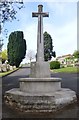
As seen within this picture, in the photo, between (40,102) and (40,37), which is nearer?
(40,102)

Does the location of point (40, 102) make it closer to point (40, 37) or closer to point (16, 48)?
point (40, 37)

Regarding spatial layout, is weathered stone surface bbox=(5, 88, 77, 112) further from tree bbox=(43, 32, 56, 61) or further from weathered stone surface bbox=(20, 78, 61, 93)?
tree bbox=(43, 32, 56, 61)

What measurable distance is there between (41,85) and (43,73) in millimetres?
821

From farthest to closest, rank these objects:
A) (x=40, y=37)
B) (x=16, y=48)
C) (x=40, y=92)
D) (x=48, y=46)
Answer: (x=48, y=46) → (x=16, y=48) → (x=40, y=37) → (x=40, y=92)

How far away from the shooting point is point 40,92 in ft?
27.0

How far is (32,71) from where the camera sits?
30.3 ft

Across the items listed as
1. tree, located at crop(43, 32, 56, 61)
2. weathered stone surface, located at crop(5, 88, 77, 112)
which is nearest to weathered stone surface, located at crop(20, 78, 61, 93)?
weathered stone surface, located at crop(5, 88, 77, 112)

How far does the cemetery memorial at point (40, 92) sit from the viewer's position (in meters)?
7.15

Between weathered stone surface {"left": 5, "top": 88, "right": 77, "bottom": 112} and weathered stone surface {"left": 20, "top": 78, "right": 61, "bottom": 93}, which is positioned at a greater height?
weathered stone surface {"left": 20, "top": 78, "right": 61, "bottom": 93}

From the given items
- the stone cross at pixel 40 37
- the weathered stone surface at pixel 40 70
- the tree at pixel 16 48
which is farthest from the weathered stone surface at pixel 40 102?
the tree at pixel 16 48

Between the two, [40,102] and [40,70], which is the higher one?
[40,70]

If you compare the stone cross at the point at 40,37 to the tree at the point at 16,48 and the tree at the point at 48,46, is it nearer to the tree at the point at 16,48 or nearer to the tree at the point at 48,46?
the tree at the point at 16,48

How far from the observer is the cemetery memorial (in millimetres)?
7152

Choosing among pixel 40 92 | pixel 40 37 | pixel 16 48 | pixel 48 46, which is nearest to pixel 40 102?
pixel 40 92
